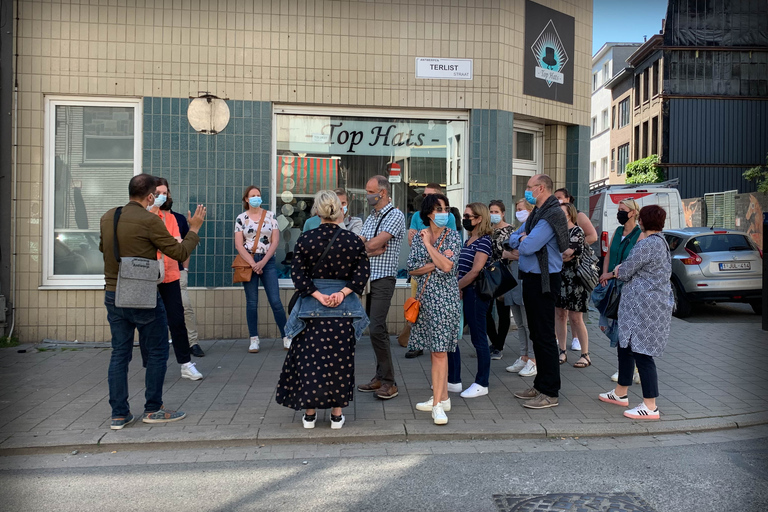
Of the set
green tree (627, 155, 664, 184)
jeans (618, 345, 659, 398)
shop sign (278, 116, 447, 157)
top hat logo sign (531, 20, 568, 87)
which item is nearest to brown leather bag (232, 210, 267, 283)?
shop sign (278, 116, 447, 157)

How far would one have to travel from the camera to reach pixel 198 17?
8.66m

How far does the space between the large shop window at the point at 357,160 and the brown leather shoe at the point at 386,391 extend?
337cm

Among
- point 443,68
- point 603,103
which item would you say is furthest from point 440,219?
point 603,103

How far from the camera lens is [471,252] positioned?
6082 millimetres

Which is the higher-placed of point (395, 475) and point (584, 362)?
point (584, 362)

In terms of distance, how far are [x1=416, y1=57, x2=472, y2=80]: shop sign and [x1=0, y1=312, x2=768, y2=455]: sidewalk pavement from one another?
11.8 feet

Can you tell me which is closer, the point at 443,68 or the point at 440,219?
the point at 440,219

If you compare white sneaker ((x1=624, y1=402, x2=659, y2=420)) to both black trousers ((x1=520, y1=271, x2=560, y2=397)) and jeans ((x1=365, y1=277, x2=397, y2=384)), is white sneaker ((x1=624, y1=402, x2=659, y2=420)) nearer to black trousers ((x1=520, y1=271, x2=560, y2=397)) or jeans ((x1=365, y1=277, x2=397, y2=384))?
black trousers ((x1=520, y1=271, x2=560, y2=397))

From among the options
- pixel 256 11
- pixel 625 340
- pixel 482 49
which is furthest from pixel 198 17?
→ pixel 625 340

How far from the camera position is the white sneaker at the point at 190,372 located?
6812mm

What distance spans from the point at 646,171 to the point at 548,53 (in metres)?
29.9

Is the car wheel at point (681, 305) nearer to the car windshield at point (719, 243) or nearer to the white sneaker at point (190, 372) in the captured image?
the car windshield at point (719, 243)

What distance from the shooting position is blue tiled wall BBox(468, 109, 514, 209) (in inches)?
361

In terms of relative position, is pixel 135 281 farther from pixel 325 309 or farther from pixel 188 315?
pixel 188 315
